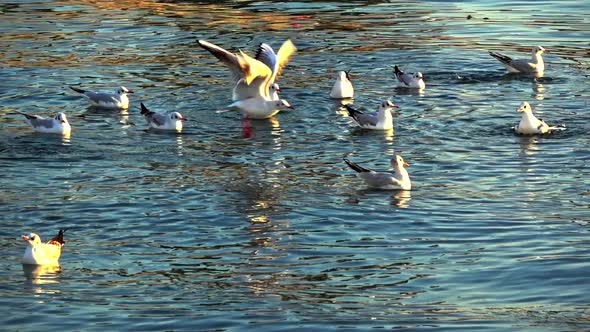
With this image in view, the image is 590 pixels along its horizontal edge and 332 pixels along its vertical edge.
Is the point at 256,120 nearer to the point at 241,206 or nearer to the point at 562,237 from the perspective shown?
the point at 241,206

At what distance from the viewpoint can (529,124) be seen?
878 inches

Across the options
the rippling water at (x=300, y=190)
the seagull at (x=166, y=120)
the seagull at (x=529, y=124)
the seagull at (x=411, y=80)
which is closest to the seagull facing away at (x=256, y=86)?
the rippling water at (x=300, y=190)

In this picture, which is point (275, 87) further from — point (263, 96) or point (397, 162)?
point (397, 162)

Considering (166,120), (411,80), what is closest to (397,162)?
(166,120)

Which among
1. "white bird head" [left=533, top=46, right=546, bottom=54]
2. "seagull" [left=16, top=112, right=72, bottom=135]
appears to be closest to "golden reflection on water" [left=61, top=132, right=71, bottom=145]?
"seagull" [left=16, top=112, right=72, bottom=135]

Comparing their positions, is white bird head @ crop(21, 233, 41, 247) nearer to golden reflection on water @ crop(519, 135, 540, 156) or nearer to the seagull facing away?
golden reflection on water @ crop(519, 135, 540, 156)

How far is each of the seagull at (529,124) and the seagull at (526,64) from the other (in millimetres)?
5344

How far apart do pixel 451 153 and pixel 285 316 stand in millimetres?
7938

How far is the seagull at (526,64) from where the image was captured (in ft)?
91.0

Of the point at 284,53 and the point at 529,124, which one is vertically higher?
the point at 284,53

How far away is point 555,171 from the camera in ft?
65.8

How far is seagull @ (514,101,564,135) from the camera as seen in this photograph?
22.3 meters

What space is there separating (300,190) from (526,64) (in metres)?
9.96

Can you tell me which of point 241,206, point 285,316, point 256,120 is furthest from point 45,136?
point 285,316
